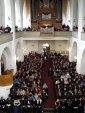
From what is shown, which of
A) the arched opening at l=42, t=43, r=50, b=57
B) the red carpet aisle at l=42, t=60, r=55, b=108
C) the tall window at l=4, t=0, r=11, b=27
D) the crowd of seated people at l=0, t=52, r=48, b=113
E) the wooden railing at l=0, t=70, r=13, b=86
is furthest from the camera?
the arched opening at l=42, t=43, r=50, b=57

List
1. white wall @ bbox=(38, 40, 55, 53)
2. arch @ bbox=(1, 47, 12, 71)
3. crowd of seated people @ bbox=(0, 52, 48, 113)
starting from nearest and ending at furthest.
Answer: crowd of seated people @ bbox=(0, 52, 48, 113), arch @ bbox=(1, 47, 12, 71), white wall @ bbox=(38, 40, 55, 53)

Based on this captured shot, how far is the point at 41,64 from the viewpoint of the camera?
2889 centimetres

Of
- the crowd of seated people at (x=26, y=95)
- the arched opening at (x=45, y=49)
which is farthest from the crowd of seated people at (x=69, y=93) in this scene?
the arched opening at (x=45, y=49)

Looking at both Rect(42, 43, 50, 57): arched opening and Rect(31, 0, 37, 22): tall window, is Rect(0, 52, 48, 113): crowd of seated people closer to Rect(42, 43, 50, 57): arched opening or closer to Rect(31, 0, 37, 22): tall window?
Rect(42, 43, 50, 57): arched opening

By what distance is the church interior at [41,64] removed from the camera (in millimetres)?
16641

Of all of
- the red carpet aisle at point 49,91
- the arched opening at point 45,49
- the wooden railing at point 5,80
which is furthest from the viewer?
the arched opening at point 45,49

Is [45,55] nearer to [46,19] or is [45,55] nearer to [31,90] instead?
[46,19]

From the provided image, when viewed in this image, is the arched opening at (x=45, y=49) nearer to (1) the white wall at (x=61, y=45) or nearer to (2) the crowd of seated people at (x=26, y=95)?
(1) the white wall at (x=61, y=45)

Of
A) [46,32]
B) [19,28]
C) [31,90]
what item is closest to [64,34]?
[46,32]

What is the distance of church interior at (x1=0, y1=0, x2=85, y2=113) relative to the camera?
54.6 feet

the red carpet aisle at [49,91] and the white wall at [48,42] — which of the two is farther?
the white wall at [48,42]

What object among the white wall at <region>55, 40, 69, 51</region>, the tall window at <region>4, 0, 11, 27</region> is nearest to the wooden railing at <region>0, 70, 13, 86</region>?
A: the tall window at <region>4, 0, 11, 27</region>

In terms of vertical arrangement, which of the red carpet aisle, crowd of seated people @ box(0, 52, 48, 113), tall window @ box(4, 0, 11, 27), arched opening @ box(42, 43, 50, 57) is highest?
tall window @ box(4, 0, 11, 27)

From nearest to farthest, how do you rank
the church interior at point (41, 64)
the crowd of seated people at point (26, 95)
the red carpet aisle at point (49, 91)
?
the crowd of seated people at point (26, 95)
the church interior at point (41, 64)
the red carpet aisle at point (49, 91)
